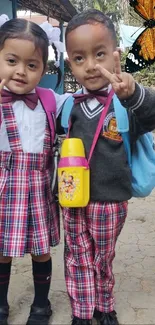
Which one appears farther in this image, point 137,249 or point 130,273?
point 137,249

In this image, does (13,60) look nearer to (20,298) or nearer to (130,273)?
(20,298)

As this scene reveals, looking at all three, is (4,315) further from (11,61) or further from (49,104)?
(11,61)

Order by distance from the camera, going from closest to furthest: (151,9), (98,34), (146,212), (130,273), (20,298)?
(98,34)
(20,298)
(130,273)
(151,9)
(146,212)

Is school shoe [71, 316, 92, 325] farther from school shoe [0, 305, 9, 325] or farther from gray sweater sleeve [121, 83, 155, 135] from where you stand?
gray sweater sleeve [121, 83, 155, 135]

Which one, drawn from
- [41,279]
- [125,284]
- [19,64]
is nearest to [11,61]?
[19,64]

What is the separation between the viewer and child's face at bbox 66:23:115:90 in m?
1.81

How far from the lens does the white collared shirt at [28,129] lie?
1973 mm

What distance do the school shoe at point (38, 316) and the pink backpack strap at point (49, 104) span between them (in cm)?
85

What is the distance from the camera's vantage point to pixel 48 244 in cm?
203

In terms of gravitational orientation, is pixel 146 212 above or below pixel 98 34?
below

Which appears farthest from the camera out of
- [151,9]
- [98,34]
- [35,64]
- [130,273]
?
[151,9]

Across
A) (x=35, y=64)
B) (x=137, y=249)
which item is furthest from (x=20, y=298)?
(x=35, y=64)

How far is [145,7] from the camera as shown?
10.8 feet

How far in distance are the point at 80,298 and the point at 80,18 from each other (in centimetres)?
127
